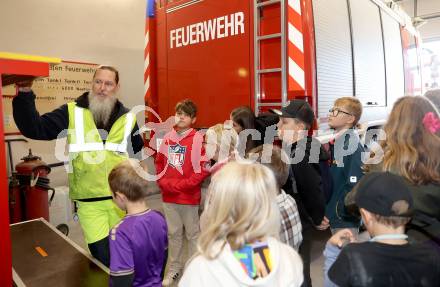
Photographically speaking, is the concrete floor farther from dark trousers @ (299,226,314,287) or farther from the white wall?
the white wall

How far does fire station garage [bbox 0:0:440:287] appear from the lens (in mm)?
1271

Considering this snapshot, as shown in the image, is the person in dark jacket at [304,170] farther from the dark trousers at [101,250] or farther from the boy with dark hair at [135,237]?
the dark trousers at [101,250]

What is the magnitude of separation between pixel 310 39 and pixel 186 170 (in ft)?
4.74

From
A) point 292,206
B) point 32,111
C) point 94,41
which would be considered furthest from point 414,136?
point 94,41

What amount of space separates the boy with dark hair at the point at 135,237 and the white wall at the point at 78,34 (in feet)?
12.2

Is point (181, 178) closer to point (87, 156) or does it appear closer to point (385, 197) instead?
point (87, 156)

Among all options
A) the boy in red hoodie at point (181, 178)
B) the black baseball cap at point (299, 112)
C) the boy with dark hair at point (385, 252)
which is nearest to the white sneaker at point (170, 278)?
the boy in red hoodie at point (181, 178)

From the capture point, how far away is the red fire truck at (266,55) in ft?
9.41

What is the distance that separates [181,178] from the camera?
303 centimetres

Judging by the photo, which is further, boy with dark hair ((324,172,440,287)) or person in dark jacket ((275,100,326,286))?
person in dark jacket ((275,100,326,286))

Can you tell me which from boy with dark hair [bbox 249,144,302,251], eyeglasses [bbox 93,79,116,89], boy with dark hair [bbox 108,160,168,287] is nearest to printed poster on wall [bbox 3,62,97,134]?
eyeglasses [bbox 93,79,116,89]

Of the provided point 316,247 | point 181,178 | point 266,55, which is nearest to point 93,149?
point 181,178

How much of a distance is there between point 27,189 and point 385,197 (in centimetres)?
383

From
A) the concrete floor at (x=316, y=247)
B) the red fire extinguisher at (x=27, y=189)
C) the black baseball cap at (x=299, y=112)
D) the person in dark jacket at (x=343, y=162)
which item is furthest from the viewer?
the red fire extinguisher at (x=27, y=189)
